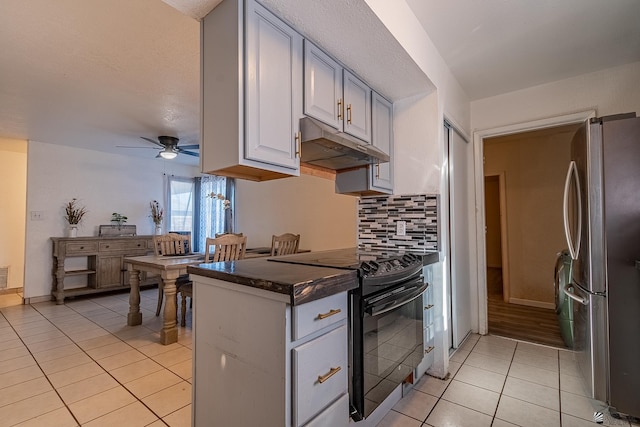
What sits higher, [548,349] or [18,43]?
[18,43]

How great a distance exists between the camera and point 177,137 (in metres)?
4.32

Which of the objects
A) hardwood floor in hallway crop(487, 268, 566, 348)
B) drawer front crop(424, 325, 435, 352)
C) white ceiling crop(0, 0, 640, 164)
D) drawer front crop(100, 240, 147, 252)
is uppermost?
white ceiling crop(0, 0, 640, 164)

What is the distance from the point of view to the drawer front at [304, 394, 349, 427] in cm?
112

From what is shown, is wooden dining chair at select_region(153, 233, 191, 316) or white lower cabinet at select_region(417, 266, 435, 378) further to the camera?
wooden dining chair at select_region(153, 233, 191, 316)

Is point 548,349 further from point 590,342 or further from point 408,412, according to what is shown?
point 408,412

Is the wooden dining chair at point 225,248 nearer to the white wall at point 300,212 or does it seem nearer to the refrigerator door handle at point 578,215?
the white wall at point 300,212

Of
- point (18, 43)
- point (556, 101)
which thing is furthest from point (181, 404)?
point (556, 101)

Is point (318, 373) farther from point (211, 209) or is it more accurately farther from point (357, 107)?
point (211, 209)

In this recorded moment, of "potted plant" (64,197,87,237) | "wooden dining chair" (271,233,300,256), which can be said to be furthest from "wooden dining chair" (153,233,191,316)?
"potted plant" (64,197,87,237)

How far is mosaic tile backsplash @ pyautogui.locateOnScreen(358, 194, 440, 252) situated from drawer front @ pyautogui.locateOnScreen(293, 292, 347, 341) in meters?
1.21

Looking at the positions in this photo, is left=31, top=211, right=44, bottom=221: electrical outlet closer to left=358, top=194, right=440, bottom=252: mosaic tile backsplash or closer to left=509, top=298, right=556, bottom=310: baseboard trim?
left=358, top=194, right=440, bottom=252: mosaic tile backsplash

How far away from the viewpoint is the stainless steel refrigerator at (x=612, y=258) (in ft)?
5.41

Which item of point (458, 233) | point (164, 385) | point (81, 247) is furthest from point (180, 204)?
point (458, 233)

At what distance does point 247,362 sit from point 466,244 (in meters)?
2.51
